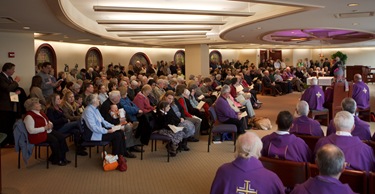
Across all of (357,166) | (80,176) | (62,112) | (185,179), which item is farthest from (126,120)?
(357,166)

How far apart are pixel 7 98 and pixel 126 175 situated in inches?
126

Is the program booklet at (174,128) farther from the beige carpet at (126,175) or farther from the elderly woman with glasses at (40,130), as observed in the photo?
the elderly woman with glasses at (40,130)

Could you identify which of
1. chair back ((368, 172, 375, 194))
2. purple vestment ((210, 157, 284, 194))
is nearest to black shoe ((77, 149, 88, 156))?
purple vestment ((210, 157, 284, 194))

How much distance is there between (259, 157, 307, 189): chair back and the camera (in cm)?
312

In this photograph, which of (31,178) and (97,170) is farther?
(97,170)

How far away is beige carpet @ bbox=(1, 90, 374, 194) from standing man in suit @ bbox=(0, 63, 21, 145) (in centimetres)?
56

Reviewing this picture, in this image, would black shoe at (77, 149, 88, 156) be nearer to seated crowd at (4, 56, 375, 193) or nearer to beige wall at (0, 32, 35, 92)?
seated crowd at (4, 56, 375, 193)

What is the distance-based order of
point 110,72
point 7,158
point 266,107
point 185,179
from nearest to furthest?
point 185,179 < point 7,158 < point 266,107 < point 110,72

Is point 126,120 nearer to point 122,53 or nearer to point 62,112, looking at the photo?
point 62,112

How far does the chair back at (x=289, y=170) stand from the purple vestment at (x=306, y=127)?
1.65m

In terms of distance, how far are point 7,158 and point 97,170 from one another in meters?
1.93

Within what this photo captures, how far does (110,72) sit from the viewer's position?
14570 millimetres

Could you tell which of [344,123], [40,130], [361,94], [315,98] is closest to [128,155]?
[40,130]

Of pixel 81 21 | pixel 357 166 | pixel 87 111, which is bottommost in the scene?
pixel 357 166
